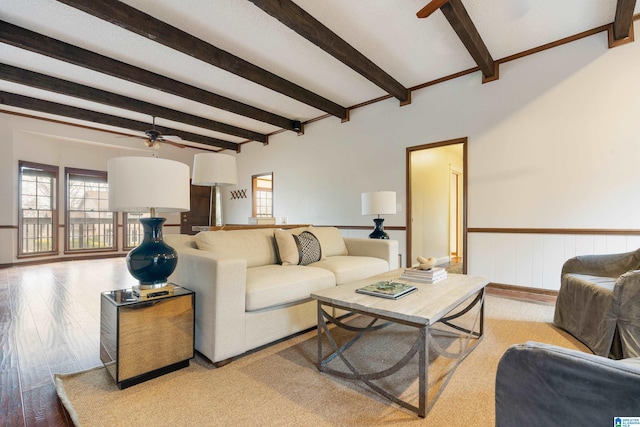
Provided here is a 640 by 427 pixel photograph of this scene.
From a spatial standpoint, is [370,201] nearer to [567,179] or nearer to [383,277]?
[383,277]

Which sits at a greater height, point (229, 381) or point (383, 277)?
point (383, 277)

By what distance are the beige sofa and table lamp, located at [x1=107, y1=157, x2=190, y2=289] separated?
0.84ft

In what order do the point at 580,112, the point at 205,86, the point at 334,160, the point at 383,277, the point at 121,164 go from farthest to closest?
the point at 334,160 < the point at 205,86 < the point at 580,112 < the point at 383,277 < the point at 121,164

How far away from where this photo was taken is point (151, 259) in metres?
1.74

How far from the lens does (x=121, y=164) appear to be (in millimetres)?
1668

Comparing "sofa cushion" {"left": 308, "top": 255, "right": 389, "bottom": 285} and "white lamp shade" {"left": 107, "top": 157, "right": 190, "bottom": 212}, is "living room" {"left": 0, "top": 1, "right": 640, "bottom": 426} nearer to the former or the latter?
"sofa cushion" {"left": 308, "top": 255, "right": 389, "bottom": 285}

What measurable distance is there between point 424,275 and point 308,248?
3.68 ft

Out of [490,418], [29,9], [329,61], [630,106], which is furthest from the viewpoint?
[329,61]

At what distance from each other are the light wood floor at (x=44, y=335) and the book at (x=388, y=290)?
→ 1.59 m

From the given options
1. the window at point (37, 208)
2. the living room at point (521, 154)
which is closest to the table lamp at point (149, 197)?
the living room at point (521, 154)

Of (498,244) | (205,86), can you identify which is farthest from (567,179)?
(205,86)

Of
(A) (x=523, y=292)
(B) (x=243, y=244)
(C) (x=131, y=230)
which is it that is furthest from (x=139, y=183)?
(C) (x=131, y=230)

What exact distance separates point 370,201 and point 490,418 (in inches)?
104

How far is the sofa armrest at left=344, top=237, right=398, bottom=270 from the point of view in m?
3.27
